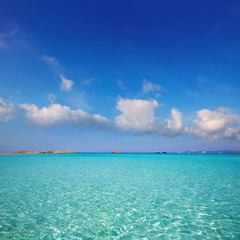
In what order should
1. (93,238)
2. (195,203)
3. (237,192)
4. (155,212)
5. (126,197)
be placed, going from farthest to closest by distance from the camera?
1. (237,192)
2. (126,197)
3. (195,203)
4. (155,212)
5. (93,238)

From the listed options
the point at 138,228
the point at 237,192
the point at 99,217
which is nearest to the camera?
the point at 138,228

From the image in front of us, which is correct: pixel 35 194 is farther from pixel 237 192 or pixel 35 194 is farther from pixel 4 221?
pixel 237 192

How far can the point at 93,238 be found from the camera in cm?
702

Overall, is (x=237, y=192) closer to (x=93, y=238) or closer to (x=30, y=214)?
(x=93, y=238)

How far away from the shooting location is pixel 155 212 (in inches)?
382

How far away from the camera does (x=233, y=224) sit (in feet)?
26.7

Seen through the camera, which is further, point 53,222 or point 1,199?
point 1,199

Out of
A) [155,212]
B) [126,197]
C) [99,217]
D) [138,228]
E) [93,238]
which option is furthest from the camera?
[126,197]

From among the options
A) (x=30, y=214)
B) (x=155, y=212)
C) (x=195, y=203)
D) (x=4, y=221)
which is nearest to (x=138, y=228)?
(x=155, y=212)

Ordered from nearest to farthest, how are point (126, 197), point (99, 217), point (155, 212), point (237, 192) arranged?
1. point (99, 217)
2. point (155, 212)
3. point (126, 197)
4. point (237, 192)

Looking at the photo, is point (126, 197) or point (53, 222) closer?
point (53, 222)

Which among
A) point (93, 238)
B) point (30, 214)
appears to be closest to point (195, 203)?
point (93, 238)

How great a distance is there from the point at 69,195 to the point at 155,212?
7.39 meters

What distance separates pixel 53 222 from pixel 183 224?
7022 mm
